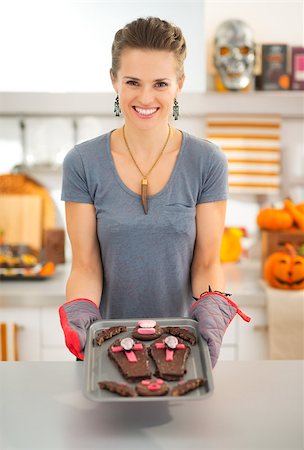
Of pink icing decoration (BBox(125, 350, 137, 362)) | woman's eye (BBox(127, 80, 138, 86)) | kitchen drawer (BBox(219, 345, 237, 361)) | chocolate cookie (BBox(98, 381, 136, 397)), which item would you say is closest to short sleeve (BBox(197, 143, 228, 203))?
woman's eye (BBox(127, 80, 138, 86))

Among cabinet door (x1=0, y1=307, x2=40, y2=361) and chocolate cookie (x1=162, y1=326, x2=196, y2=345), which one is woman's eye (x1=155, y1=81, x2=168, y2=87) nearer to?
chocolate cookie (x1=162, y1=326, x2=196, y2=345)

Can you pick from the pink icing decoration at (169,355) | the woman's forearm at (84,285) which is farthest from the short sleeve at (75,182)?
the pink icing decoration at (169,355)

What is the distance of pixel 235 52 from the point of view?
2.68m

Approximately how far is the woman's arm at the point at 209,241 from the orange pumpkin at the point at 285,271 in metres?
1.03

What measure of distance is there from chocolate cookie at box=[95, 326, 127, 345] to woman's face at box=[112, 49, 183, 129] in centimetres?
45

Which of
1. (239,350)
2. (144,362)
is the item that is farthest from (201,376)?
(239,350)

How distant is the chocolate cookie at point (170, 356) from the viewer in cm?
107

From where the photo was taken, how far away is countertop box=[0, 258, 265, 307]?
7.92 feet

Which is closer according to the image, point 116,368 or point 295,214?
point 116,368

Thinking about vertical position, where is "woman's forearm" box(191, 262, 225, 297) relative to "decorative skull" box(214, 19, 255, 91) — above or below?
below

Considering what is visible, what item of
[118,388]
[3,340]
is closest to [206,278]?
[118,388]

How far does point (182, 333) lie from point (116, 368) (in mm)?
157

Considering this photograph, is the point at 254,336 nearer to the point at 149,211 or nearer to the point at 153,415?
the point at 149,211

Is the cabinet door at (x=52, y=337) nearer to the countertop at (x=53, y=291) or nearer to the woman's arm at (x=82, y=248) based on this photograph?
the countertop at (x=53, y=291)
